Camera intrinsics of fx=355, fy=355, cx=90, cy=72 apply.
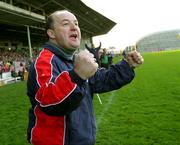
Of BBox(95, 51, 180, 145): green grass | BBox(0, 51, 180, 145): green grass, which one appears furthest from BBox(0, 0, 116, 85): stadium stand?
BBox(95, 51, 180, 145): green grass

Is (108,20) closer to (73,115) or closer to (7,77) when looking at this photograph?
(7,77)

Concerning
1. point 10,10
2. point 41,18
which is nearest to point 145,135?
point 10,10

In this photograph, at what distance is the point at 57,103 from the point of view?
2188 millimetres

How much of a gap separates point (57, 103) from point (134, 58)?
1.03 m

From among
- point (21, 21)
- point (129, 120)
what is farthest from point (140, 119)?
point (21, 21)

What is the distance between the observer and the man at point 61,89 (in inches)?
86.2

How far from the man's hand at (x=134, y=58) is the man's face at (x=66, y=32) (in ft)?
1.83

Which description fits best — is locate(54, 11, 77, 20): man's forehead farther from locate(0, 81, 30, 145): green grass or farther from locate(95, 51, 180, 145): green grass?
locate(0, 81, 30, 145): green grass

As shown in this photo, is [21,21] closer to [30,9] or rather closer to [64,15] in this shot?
[30,9]

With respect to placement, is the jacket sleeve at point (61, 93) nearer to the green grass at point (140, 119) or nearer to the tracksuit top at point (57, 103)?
the tracksuit top at point (57, 103)

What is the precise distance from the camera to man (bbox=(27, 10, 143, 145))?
A: 7.18 feet

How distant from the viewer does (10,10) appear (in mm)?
27672

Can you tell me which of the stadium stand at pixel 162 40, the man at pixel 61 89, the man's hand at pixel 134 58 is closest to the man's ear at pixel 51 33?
the man at pixel 61 89

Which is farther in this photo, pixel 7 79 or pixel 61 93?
pixel 7 79
